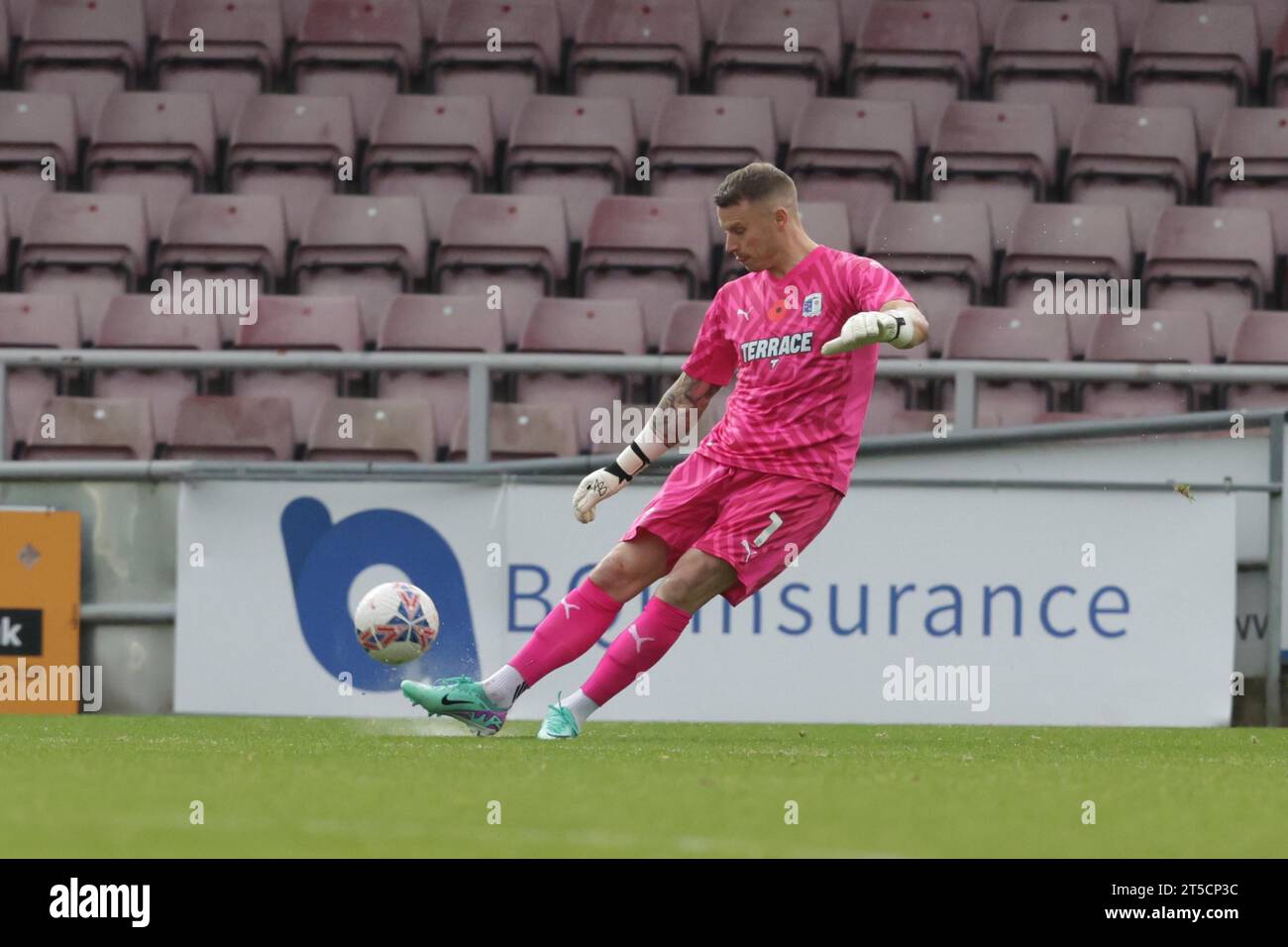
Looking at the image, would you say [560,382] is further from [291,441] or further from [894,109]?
[894,109]

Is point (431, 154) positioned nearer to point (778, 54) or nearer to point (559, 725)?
point (778, 54)

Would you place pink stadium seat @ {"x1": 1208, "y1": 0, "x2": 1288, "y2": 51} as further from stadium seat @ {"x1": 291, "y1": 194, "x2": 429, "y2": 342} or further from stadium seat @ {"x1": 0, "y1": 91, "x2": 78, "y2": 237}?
stadium seat @ {"x1": 0, "y1": 91, "x2": 78, "y2": 237}

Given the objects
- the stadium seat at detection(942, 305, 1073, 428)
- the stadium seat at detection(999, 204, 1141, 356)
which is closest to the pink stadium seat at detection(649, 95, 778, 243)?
the stadium seat at detection(999, 204, 1141, 356)

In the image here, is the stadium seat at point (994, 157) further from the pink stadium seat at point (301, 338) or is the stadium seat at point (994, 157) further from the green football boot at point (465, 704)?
the green football boot at point (465, 704)

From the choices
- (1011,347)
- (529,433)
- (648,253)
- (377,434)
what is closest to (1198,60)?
(1011,347)

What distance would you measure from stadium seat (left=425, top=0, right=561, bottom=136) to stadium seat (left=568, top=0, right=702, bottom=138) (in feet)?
0.59

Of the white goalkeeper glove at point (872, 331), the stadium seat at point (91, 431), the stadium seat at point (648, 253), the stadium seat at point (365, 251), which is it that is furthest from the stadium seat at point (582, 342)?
the white goalkeeper glove at point (872, 331)

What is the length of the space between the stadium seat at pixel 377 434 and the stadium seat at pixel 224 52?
3.52 meters

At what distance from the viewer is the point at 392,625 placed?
21.1 ft

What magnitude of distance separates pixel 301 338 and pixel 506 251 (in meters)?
1.29

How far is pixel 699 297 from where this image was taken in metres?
11.1

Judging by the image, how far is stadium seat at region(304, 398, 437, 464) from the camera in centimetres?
947
